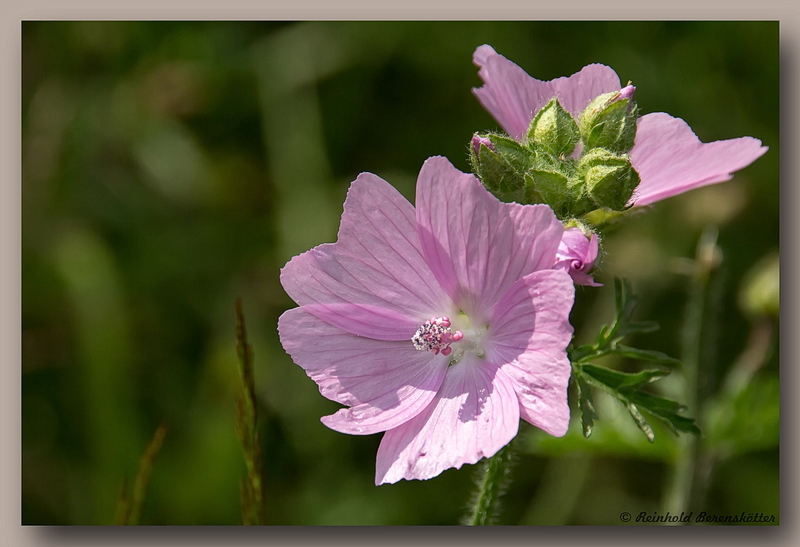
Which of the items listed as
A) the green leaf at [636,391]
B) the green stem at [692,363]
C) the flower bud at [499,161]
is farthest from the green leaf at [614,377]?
the green stem at [692,363]

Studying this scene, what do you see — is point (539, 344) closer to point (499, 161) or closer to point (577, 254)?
point (577, 254)

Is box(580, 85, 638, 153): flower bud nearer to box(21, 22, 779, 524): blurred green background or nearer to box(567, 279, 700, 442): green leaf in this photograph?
box(567, 279, 700, 442): green leaf

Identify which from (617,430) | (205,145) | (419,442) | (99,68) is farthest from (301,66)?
(419,442)

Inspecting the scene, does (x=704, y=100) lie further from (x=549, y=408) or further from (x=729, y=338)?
(x=549, y=408)

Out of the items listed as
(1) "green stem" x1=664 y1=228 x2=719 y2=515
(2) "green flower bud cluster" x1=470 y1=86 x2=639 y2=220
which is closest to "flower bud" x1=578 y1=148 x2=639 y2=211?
(2) "green flower bud cluster" x1=470 y1=86 x2=639 y2=220

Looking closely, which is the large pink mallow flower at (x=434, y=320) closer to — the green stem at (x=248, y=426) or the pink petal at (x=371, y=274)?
the pink petal at (x=371, y=274)

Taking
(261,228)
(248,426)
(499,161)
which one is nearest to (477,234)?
(499,161)
